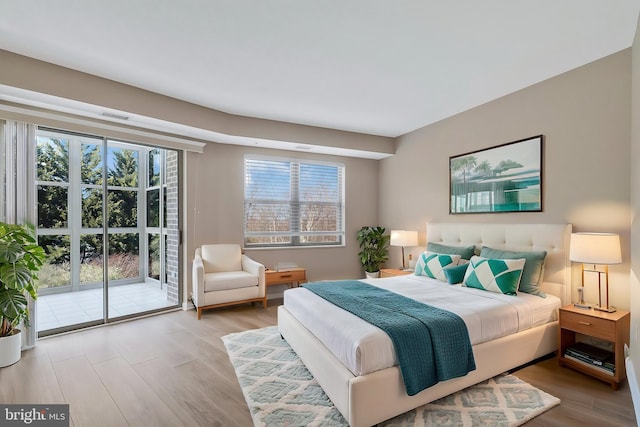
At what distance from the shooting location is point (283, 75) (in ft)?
9.97

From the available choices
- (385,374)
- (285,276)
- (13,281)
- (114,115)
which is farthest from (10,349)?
(385,374)

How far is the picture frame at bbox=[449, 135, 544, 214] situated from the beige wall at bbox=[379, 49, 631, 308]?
0.24 ft

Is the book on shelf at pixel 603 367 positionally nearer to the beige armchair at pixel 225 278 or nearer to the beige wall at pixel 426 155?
the beige wall at pixel 426 155

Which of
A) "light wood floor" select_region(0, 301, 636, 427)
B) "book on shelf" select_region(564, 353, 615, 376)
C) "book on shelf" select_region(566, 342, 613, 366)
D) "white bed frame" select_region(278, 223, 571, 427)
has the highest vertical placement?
"white bed frame" select_region(278, 223, 571, 427)

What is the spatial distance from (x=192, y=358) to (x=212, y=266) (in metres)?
1.74

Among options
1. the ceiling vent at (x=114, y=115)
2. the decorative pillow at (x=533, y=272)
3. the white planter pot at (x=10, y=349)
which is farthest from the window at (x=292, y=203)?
the decorative pillow at (x=533, y=272)

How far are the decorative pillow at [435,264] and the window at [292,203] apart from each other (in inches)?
79.2

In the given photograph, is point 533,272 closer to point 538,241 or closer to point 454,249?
point 538,241

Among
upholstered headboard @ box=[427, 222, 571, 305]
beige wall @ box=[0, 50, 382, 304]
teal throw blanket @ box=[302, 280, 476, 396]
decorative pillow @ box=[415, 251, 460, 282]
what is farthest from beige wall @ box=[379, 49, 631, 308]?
beige wall @ box=[0, 50, 382, 304]

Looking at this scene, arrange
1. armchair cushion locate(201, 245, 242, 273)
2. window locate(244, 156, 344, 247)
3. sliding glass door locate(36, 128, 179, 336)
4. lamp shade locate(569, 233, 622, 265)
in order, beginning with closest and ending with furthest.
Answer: lamp shade locate(569, 233, 622, 265)
sliding glass door locate(36, 128, 179, 336)
armchair cushion locate(201, 245, 242, 273)
window locate(244, 156, 344, 247)

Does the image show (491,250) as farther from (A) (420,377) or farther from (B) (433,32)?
(B) (433,32)

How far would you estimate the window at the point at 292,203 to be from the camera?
4.94m

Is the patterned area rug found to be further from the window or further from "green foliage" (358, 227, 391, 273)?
"green foliage" (358, 227, 391, 273)

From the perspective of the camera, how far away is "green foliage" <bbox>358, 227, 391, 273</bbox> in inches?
214
